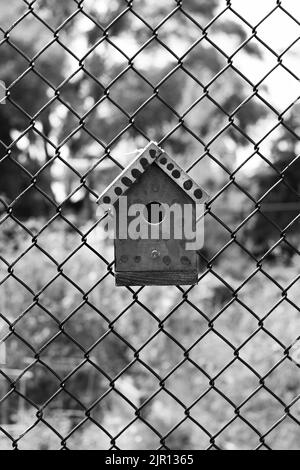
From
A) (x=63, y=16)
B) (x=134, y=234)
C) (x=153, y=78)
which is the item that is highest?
(x=63, y=16)

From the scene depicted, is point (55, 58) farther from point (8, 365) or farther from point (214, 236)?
point (8, 365)

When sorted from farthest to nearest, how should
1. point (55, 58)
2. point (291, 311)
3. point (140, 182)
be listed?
point (55, 58) → point (291, 311) → point (140, 182)

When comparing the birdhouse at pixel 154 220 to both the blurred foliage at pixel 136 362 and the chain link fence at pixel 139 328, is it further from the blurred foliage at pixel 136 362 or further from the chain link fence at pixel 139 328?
the blurred foliage at pixel 136 362

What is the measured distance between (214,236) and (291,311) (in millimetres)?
7278

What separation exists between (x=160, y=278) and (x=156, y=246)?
0.24 ft

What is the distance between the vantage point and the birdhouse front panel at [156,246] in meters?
1.94

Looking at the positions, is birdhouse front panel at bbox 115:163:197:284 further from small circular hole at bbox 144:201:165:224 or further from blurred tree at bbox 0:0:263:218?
blurred tree at bbox 0:0:263:218

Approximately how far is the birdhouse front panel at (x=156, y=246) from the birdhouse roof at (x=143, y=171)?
2 cm

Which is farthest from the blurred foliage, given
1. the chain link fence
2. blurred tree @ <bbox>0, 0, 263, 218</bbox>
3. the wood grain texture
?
blurred tree @ <bbox>0, 0, 263, 218</bbox>

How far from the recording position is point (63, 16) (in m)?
12.2

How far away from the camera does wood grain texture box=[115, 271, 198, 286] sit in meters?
1.95

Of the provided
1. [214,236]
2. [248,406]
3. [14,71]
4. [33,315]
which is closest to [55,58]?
[14,71]

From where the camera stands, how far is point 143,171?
6.33ft

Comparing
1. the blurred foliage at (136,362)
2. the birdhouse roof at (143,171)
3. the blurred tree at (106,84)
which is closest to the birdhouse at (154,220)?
the birdhouse roof at (143,171)
